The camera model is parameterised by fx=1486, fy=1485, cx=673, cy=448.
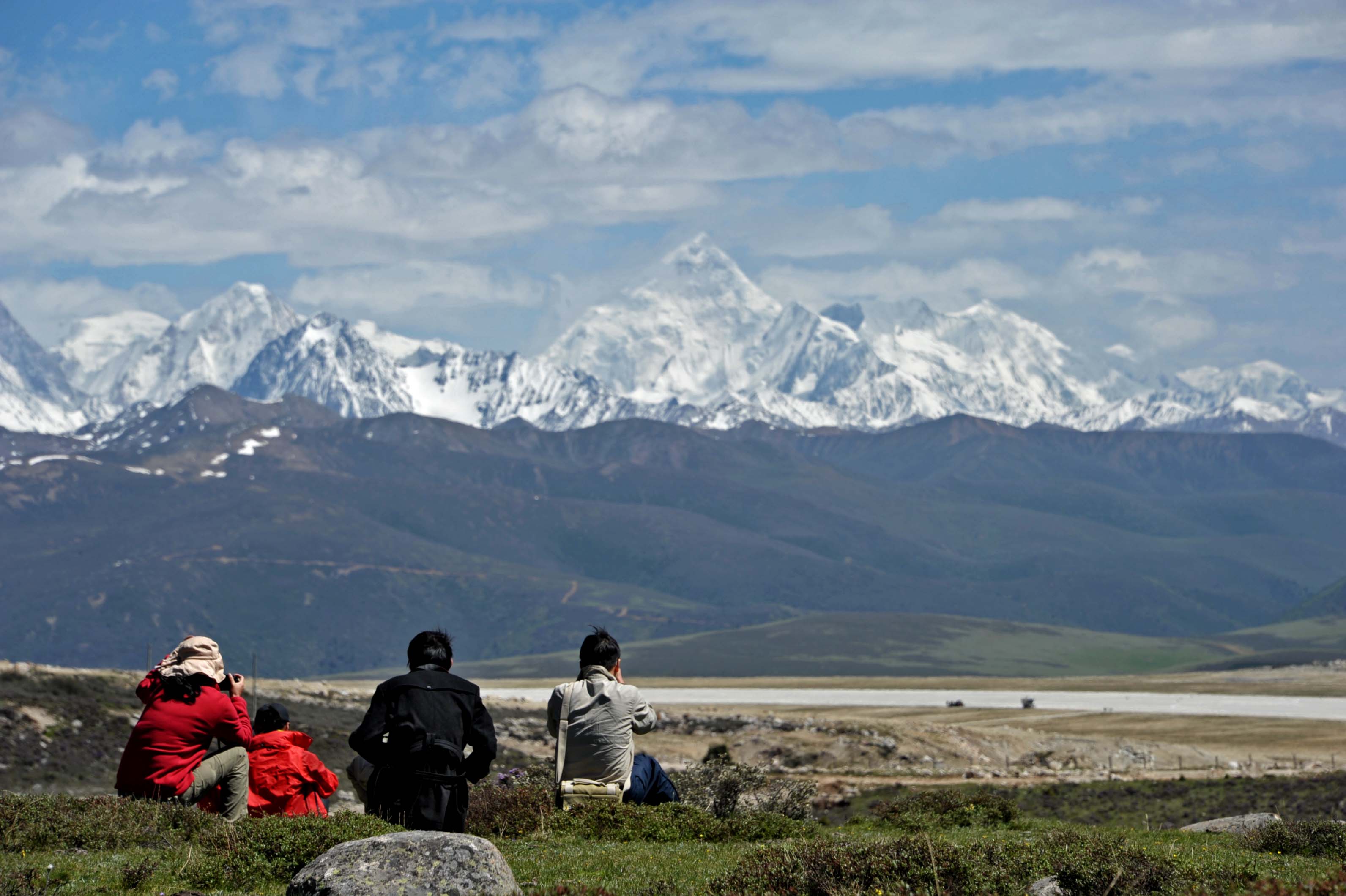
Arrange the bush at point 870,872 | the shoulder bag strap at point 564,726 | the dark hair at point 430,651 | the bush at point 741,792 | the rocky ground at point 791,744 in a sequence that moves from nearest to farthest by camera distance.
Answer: the bush at point 870,872
the dark hair at point 430,651
the shoulder bag strap at point 564,726
the bush at point 741,792
the rocky ground at point 791,744

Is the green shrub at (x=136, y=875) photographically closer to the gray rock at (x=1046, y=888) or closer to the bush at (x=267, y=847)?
the bush at (x=267, y=847)

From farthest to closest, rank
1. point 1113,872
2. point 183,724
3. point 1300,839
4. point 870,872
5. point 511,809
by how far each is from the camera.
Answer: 1. point 1300,839
2. point 511,809
3. point 183,724
4. point 1113,872
5. point 870,872

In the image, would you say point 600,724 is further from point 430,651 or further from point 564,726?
point 430,651

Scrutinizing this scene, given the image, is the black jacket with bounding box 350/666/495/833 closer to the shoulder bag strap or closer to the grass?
the grass

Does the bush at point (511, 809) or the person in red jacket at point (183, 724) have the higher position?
the person in red jacket at point (183, 724)

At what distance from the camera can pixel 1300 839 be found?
23938 millimetres

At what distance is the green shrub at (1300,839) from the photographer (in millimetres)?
23156

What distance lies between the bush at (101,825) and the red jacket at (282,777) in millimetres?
1154

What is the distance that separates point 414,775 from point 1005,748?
235ft

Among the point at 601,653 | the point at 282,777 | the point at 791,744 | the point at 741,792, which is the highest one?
the point at 601,653

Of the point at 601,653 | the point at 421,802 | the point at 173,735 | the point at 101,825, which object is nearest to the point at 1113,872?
the point at 601,653

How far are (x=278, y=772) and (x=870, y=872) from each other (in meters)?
8.94

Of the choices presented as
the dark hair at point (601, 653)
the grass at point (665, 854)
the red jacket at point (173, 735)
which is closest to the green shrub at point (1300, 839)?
the grass at point (665, 854)

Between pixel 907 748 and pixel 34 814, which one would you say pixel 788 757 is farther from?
pixel 34 814
